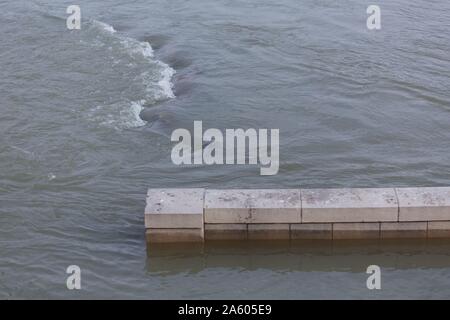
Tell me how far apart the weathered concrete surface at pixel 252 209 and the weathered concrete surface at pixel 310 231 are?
4.3 inches

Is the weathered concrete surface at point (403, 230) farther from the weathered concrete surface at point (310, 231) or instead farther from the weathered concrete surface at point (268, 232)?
the weathered concrete surface at point (268, 232)

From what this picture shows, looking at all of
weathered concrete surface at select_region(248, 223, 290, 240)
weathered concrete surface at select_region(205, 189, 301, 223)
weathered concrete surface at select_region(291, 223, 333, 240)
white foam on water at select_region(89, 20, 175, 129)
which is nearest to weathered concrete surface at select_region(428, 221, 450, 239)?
weathered concrete surface at select_region(291, 223, 333, 240)

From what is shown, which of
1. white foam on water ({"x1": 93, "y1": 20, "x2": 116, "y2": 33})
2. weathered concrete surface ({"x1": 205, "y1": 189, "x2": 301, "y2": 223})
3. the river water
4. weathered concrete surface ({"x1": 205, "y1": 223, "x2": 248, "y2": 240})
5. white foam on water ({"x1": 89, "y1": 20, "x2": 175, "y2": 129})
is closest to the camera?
the river water

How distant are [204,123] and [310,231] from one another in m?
4.64

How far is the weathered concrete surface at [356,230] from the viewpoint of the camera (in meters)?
9.48

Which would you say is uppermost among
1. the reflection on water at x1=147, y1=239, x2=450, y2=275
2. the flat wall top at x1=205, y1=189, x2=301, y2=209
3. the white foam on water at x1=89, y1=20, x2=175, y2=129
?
the white foam on water at x1=89, y1=20, x2=175, y2=129

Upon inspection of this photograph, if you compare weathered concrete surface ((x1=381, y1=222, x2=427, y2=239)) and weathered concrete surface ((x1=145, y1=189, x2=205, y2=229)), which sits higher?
weathered concrete surface ((x1=145, y1=189, x2=205, y2=229))

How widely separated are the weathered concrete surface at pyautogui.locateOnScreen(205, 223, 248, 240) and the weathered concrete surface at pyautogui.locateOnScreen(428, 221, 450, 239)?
227 centimetres

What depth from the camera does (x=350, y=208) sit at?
30.6 feet

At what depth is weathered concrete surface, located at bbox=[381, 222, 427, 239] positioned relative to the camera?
31.2 feet

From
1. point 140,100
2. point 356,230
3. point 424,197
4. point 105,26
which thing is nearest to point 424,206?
point 424,197

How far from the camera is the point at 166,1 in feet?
73.3

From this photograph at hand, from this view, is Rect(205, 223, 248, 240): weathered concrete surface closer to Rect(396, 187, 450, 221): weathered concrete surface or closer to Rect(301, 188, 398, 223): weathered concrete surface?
Rect(301, 188, 398, 223): weathered concrete surface

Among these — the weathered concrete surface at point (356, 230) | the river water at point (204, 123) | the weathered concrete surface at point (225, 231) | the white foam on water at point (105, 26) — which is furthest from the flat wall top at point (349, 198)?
the white foam on water at point (105, 26)
